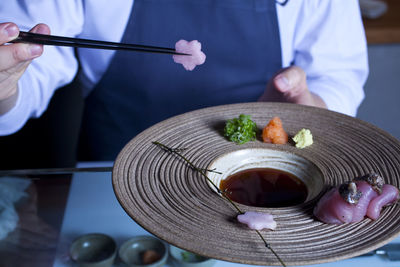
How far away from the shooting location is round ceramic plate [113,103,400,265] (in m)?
0.55

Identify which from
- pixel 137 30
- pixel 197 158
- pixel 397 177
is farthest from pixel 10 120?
pixel 397 177

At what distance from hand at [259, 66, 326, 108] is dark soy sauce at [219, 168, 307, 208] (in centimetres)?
24

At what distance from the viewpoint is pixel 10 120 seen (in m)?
1.09

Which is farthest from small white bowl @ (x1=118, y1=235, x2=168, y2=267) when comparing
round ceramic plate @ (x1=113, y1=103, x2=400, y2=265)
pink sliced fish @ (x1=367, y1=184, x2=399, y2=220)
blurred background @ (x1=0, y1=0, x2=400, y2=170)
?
blurred background @ (x1=0, y1=0, x2=400, y2=170)

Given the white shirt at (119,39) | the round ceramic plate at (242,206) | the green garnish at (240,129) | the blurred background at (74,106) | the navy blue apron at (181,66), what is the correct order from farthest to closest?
the blurred background at (74,106) → the navy blue apron at (181,66) → the white shirt at (119,39) → the green garnish at (240,129) → the round ceramic plate at (242,206)

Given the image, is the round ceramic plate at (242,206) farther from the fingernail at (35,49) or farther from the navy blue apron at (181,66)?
the navy blue apron at (181,66)

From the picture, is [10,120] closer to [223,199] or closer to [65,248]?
[65,248]

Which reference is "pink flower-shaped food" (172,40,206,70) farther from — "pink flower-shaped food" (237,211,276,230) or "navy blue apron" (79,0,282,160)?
"navy blue apron" (79,0,282,160)

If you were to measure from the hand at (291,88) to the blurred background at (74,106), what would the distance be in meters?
0.85

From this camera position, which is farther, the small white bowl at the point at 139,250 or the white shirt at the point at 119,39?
the white shirt at the point at 119,39

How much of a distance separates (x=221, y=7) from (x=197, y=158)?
25.0 inches

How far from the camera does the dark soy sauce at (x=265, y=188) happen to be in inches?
27.6

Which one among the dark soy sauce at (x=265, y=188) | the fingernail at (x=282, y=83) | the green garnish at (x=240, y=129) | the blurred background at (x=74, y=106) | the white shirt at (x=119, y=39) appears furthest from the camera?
the blurred background at (x=74, y=106)

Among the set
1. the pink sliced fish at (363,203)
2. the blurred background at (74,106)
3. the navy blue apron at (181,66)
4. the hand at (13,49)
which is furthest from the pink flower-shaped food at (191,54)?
the blurred background at (74,106)
